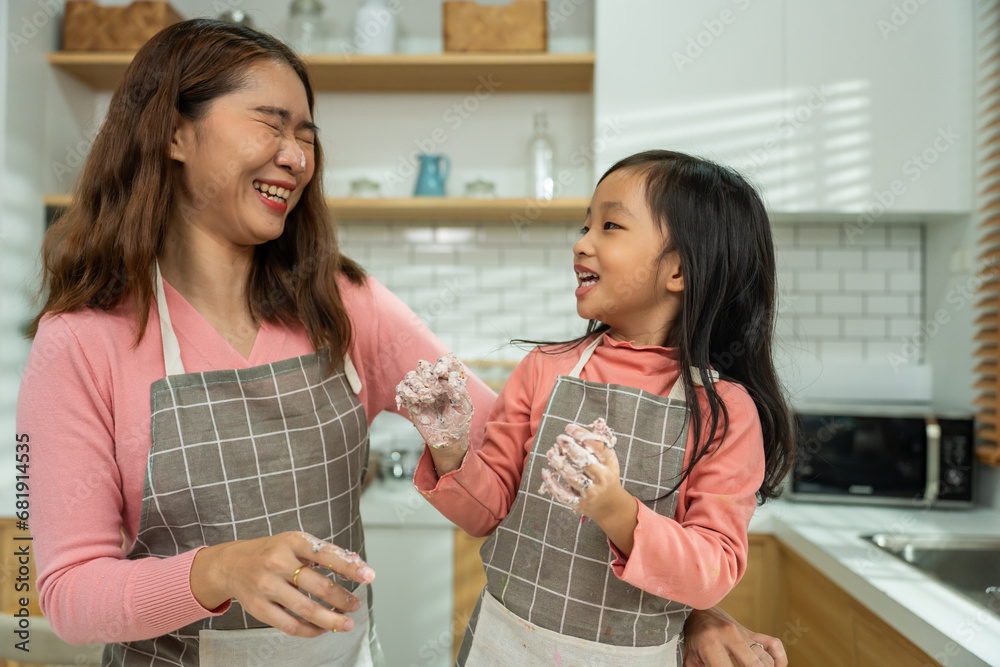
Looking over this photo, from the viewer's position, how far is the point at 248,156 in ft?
3.19

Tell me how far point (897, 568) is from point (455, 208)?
169cm

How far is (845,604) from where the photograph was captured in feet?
5.52

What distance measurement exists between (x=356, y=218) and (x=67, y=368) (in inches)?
76.0

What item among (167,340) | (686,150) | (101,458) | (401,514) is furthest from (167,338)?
(686,150)

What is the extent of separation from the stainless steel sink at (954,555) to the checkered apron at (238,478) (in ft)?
4.78

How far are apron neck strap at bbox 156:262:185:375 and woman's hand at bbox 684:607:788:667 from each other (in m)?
0.79

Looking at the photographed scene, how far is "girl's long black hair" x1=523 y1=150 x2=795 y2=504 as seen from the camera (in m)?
1.03

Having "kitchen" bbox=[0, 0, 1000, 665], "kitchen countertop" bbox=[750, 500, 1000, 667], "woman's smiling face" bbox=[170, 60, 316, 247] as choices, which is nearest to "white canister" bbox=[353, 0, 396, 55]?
"kitchen" bbox=[0, 0, 1000, 665]

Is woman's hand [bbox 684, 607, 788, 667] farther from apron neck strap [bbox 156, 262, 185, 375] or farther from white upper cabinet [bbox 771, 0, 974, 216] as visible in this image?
white upper cabinet [bbox 771, 0, 974, 216]

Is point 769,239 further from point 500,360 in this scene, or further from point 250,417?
point 500,360

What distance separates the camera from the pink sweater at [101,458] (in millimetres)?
810

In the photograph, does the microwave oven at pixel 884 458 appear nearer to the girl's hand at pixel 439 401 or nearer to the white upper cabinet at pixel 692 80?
the white upper cabinet at pixel 692 80

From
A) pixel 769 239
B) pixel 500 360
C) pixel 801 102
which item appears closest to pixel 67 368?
pixel 769 239

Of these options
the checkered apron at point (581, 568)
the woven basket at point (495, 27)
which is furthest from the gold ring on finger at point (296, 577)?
the woven basket at point (495, 27)
